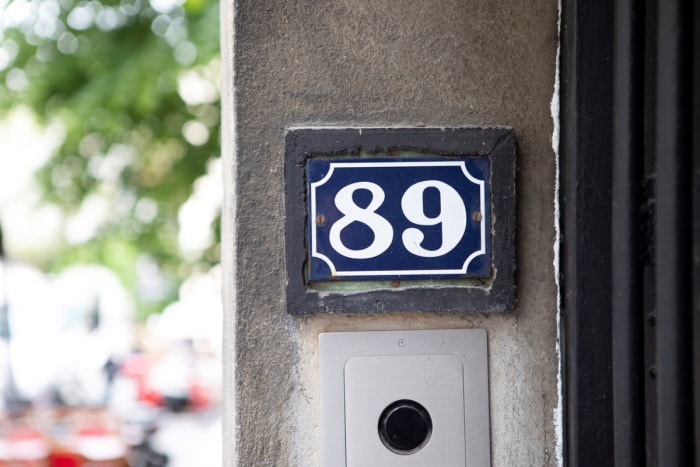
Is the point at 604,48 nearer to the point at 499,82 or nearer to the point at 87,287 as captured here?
the point at 499,82

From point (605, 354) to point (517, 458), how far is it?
0.28 metres

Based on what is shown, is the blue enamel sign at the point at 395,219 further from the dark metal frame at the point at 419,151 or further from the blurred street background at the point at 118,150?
the blurred street background at the point at 118,150

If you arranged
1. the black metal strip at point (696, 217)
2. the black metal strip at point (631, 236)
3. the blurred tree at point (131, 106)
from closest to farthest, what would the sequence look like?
1. the black metal strip at point (696, 217)
2. the black metal strip at point (631, 236)
3. the blurred tree at point (131, 106)

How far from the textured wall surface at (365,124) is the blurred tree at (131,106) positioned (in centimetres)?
242

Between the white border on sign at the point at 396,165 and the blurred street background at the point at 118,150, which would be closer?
the white border on sign at the point at 396,165

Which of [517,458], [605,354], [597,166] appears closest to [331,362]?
[517,458]

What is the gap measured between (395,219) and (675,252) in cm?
52

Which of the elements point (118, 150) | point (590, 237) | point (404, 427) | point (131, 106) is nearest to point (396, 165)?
point (590, 237)

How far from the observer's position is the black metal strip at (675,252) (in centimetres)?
124

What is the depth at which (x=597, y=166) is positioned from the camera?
1507 mm

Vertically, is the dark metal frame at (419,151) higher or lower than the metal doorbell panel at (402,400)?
higher

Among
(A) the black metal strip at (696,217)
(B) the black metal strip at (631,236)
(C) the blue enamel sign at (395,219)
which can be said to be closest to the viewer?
(A) the black metal strip at (696,217)

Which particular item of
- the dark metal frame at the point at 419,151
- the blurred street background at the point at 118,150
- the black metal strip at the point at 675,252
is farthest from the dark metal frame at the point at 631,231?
the blurred street background at the point at 118,150

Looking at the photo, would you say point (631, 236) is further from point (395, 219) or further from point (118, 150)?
point (118, 150)
